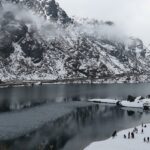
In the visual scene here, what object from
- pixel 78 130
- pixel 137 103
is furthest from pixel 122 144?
pixel 137 103

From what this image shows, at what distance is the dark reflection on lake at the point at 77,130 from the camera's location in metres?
95.0

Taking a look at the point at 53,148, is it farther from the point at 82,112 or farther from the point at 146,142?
the point at 82,112

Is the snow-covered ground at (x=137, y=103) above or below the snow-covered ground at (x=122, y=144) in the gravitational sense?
above

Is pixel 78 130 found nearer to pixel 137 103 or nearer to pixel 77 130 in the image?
pixel 77 130

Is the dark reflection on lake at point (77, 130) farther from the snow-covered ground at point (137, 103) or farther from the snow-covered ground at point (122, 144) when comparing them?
the snow-covered ground at point (137, 103)

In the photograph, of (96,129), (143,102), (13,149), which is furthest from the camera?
(143,102)

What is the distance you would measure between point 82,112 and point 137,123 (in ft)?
113

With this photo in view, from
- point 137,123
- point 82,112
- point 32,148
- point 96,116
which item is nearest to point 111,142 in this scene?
point 32,148

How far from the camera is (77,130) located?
11744 centimetres

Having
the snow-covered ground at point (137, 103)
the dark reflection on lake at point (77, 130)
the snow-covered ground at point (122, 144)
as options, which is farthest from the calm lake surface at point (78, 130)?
the snow-covered ground at point (137, 103)

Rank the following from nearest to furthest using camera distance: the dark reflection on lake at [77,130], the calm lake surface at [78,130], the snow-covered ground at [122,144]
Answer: the snow-covered ground at [122,144] → the dark reflection on lake at [77,130] → the calm lake surface at [78,130]

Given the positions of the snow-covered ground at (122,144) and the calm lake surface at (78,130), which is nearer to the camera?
the snow-covered ground at (122,144)

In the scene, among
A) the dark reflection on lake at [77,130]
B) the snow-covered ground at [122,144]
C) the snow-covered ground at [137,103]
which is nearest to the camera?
the snow-covered ground at [122,144]

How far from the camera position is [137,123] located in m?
135
